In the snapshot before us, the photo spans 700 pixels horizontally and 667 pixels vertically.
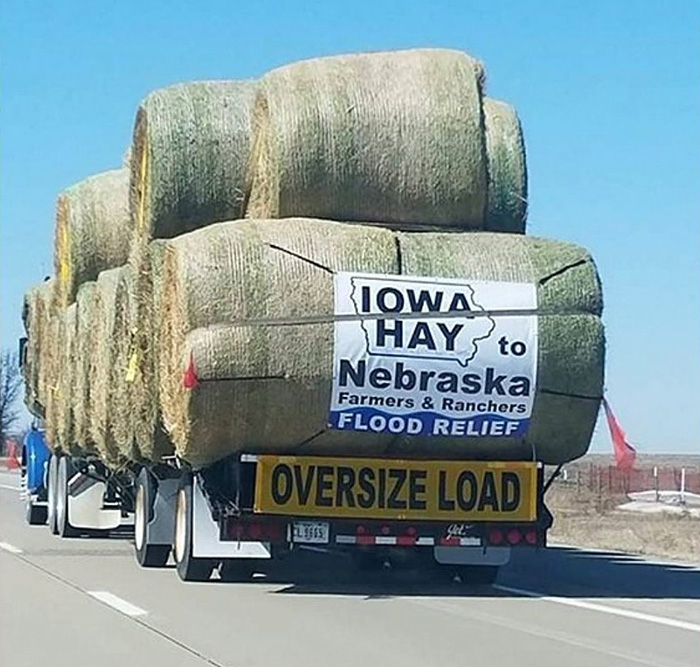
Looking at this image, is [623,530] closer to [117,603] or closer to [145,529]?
[145,529]

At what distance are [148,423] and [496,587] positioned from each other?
11.0 feet

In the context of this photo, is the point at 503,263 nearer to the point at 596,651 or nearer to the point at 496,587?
the point at 496,587

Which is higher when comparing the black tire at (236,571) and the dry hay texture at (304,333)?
the dry hay texture at (304,333)

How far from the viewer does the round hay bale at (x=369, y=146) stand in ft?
48.4

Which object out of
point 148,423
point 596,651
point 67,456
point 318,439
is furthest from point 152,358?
point 67,456

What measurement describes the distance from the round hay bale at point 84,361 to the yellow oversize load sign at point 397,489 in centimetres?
478

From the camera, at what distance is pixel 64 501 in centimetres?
2303

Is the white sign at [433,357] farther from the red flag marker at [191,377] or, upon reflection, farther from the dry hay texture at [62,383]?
the dry hay texture at [62,383]

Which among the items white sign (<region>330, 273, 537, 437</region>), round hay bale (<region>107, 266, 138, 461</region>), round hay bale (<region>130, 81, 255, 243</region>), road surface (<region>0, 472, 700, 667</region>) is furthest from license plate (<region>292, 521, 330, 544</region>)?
round hay bale (<region>130, 81, 255, 243</region>)

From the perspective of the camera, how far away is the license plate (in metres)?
14.6

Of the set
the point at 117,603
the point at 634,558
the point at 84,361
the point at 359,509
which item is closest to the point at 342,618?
the point at 359,509

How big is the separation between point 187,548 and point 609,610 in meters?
3.68

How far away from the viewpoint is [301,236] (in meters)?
14.2

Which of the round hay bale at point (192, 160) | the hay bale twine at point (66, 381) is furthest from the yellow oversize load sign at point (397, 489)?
the hay bale twine at point (66, 381)
